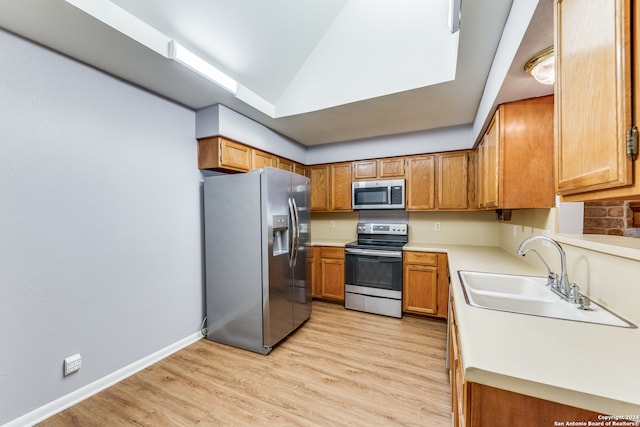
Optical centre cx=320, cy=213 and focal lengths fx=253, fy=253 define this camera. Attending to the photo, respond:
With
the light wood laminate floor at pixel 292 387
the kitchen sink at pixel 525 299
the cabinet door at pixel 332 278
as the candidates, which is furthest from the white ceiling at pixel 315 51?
the light wood laminate floor at pixel 292 387

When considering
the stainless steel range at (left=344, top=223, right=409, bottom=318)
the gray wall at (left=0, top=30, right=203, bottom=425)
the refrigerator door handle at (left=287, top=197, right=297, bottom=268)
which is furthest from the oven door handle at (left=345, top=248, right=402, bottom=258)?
the gray wall at (left=0, top=30, right=203, bottom=425)

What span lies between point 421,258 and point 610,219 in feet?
5.33

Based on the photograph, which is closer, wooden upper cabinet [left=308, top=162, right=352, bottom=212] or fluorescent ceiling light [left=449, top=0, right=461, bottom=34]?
fluorescent ceiling light [left=449, top=0, right=461, bottom=34]

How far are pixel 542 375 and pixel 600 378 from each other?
0.43 feet

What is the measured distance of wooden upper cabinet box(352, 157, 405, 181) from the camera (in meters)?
3.51

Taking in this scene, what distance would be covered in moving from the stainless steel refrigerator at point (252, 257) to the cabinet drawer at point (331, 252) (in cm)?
86

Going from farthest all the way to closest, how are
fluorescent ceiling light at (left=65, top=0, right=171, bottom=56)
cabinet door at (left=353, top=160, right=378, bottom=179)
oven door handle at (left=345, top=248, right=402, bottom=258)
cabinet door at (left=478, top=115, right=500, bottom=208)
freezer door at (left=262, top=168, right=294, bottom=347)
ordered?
cabinet door at (left=353, top=160, right=378, bottom=179)
oven door handle at (left=345, top=248, right=402, bottom=258)
freezer door at (left=262, top=168, right=294, bottom=347)
cabinet door at (left=478, top=115, right=500, bottom=208)
fluorescent ceiling light at (left=65, top=0, right=171, bottom=56)

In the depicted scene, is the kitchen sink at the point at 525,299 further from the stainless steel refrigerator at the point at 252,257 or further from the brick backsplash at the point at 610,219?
the stainless steel refrigerator at the point at 252,257

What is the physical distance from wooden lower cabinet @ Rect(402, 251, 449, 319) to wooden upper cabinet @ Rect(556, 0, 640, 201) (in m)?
2.17

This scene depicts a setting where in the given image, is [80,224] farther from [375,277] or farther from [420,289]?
[420,289]

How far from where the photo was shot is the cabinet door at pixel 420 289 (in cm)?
303

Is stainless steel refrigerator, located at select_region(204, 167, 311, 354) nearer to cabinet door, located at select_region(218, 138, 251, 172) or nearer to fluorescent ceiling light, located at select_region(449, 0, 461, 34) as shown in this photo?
cabinet door, located at select_region(218, 138, 251, 172)

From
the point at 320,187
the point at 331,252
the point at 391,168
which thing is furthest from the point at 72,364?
the point at 391,168

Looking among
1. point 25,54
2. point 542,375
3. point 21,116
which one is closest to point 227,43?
point 25,54
